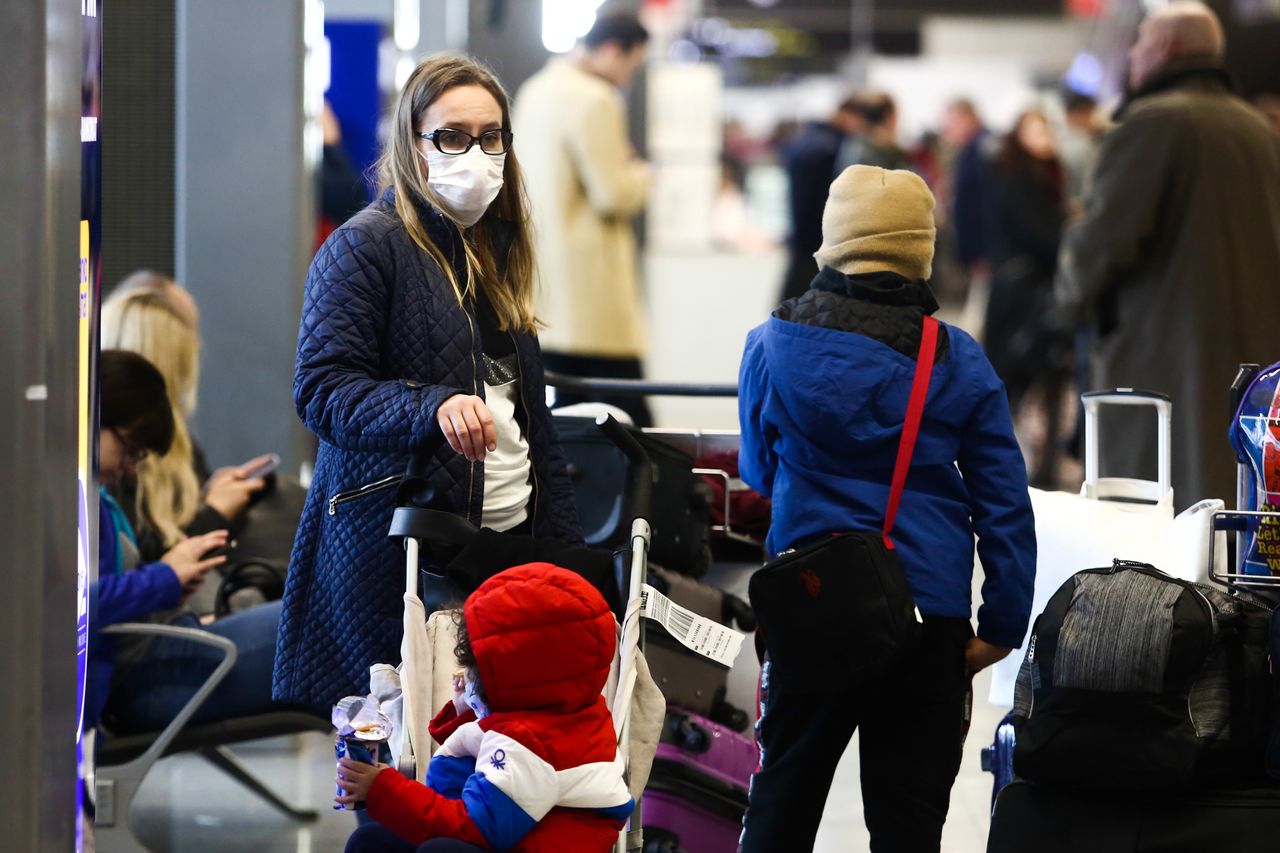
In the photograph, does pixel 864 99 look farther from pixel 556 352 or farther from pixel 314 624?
pixel 314 624

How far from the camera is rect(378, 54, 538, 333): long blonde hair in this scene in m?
2.90

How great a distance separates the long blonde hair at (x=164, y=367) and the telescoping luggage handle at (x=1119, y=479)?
209 cm

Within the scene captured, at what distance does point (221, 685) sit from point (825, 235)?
5.84ft

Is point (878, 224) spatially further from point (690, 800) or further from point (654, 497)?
point (690, 800)

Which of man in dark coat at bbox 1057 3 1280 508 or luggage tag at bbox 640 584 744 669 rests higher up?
man in dark coat at bbox 1057 3 1280 508

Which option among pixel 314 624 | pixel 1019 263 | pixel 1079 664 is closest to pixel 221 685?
pixel 314 624

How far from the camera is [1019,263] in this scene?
8.86m

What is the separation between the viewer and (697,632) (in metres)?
2.84

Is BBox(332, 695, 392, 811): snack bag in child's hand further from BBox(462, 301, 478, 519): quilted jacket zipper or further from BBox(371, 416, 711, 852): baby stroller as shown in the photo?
BBox(462, 301, 478, 519): quilted jacket zipper

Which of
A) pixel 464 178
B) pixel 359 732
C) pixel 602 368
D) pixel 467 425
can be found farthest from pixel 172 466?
pixel 602 368

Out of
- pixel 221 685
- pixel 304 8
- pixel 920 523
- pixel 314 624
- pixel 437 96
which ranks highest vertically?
pixel 304 8

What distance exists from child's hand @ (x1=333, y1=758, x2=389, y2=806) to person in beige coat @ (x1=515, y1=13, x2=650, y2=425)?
4094 mm

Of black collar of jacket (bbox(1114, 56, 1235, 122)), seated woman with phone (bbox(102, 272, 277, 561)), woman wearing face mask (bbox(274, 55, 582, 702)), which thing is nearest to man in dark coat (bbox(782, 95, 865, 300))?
black collar of jacket (bbox(1114, 56, 1235, 122))

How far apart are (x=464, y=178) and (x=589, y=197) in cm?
378
